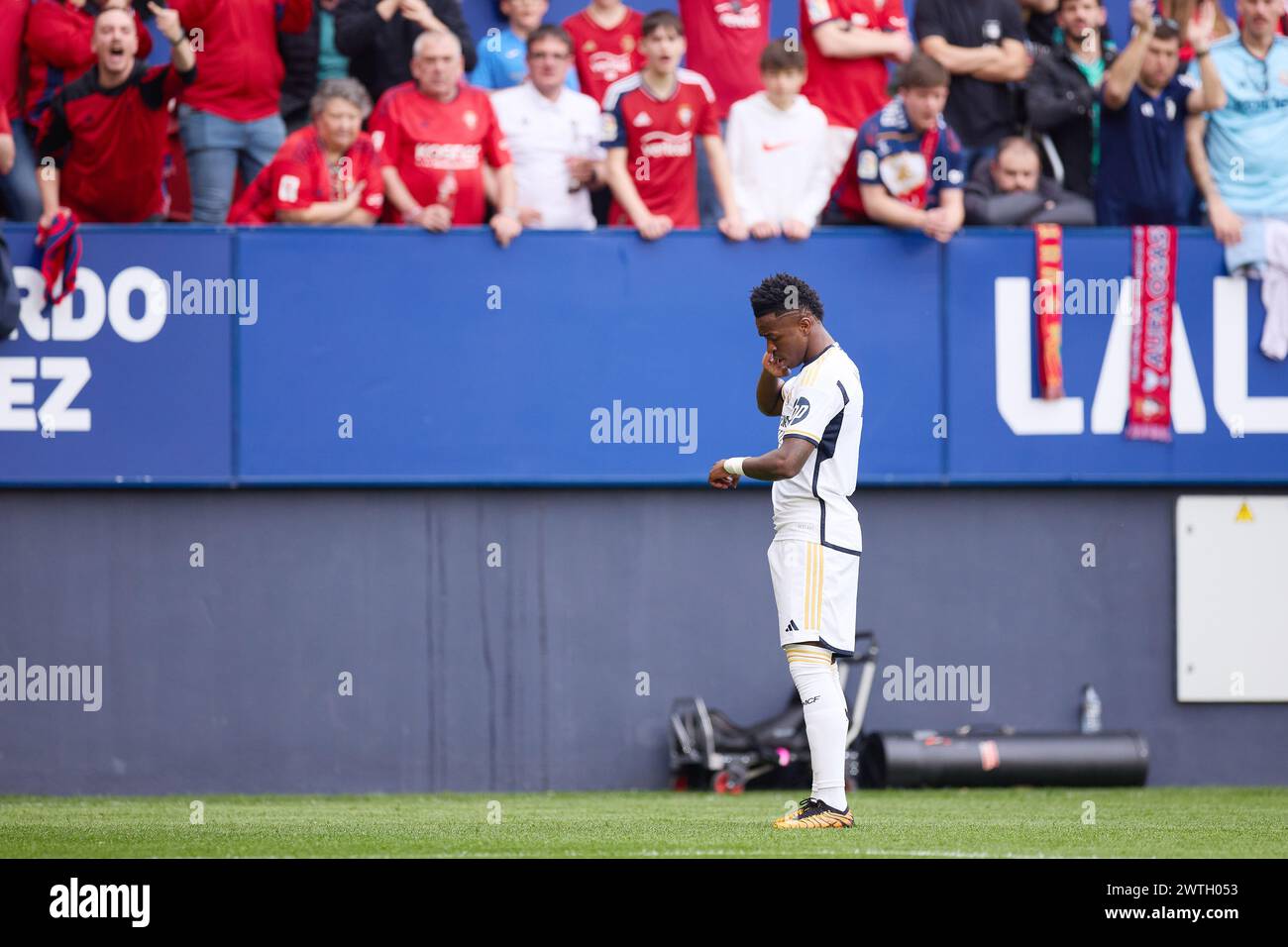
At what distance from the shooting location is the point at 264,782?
11.4m

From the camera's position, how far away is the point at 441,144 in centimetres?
1181

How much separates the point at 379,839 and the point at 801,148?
608 centimetres

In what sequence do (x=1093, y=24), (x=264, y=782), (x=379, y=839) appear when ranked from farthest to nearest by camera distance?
1. (x=1093, y=24)
2. (x=264, y=782)
3. (x=379, y=839)

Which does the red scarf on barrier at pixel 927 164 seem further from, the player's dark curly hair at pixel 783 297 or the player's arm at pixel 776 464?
the player's arm at pixel 776 464

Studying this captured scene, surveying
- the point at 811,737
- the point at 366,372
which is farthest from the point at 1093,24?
the point at 811,737

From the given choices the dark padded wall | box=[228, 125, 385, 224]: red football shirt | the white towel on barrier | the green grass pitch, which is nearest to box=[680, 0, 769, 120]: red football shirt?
box=[228, 125, 385, 224]: red football shirt

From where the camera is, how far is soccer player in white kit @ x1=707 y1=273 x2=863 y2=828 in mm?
7793

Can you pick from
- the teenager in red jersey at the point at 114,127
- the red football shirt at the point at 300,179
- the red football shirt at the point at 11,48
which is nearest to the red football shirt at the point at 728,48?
the red football shirt at the point at 300,179

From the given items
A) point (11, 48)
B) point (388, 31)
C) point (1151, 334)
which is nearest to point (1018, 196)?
point (1151, 334)

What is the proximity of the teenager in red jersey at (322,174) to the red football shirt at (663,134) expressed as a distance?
5.19 feet

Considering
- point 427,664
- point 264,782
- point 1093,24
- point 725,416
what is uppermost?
point 1093,24

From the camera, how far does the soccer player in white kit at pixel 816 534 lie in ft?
25.6

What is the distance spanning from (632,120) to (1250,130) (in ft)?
13.8
